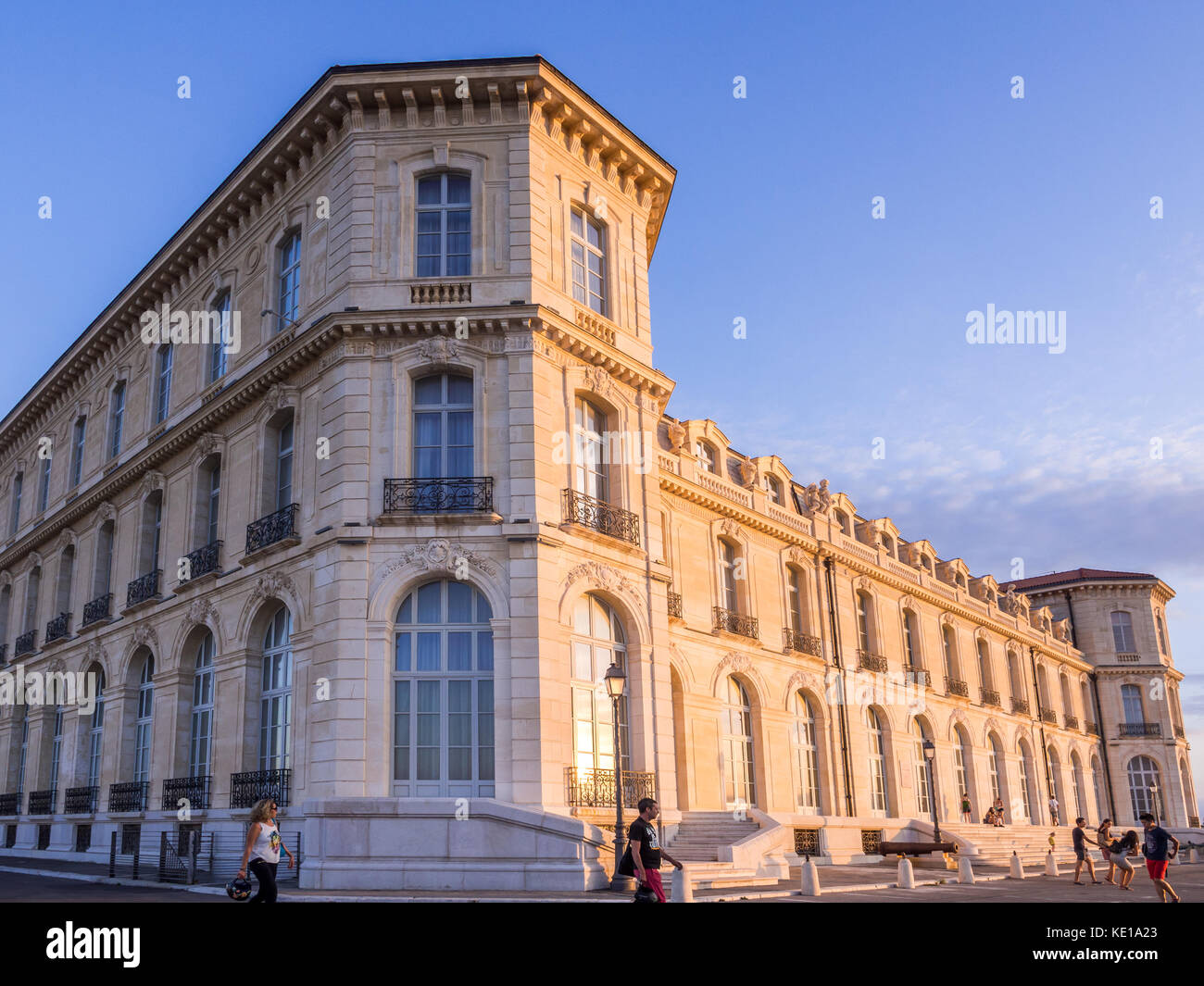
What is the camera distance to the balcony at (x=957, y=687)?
4125cm

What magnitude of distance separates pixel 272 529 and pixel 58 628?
44.9 ft

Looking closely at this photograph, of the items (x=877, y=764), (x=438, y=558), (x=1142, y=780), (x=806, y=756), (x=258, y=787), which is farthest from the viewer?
(x=1142, y=780)

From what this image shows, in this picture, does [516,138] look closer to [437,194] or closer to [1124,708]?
[437,194]

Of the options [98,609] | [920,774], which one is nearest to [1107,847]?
[920,774]

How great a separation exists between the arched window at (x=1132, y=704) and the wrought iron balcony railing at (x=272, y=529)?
51741mm

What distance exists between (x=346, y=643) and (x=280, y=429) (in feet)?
20.6

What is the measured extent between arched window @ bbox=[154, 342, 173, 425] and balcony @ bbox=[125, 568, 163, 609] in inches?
168

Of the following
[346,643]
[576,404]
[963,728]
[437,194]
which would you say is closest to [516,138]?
[437,194]

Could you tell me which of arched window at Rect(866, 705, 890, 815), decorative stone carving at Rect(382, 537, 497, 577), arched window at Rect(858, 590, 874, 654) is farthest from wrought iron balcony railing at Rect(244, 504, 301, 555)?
arched window at Rect(858, 590, 874, 654)

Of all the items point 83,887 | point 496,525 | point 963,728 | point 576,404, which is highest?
point 576,404

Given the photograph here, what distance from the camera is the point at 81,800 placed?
27516 millimetres

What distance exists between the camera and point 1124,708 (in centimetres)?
5831

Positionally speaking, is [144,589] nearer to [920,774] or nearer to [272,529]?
[272,529]

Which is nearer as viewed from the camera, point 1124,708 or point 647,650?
point 647,650
